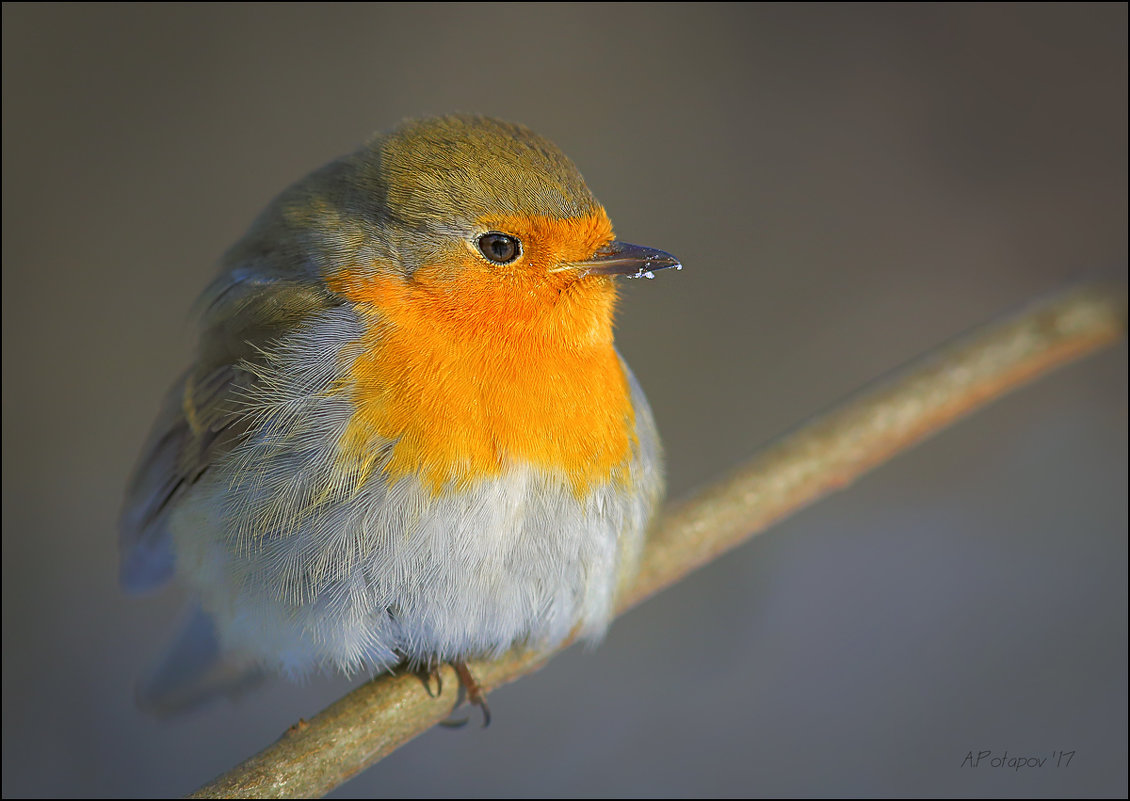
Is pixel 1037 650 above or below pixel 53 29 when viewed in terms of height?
below

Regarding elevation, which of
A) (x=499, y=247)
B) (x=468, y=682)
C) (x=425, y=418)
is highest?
(x=499, y=247)

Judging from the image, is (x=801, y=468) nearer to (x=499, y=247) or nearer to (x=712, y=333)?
(x=499, y=247)

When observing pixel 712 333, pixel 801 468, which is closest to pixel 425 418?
pixel 801 468

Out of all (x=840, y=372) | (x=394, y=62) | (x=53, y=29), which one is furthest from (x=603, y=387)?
(x=53, y=29)

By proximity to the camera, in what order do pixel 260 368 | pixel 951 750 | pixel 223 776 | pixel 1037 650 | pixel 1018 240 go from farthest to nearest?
pixel 1018 240, pixel 1037 650, pixel 951 750, pixel 260 368, pixel 223 776

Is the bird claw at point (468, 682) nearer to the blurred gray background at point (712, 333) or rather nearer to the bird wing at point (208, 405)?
the bird wing at point (208, 405)

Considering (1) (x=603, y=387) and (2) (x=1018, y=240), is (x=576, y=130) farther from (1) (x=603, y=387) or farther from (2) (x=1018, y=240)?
(1) (x=603, y=387)

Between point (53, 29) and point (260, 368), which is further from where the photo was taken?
point (53, 29)
